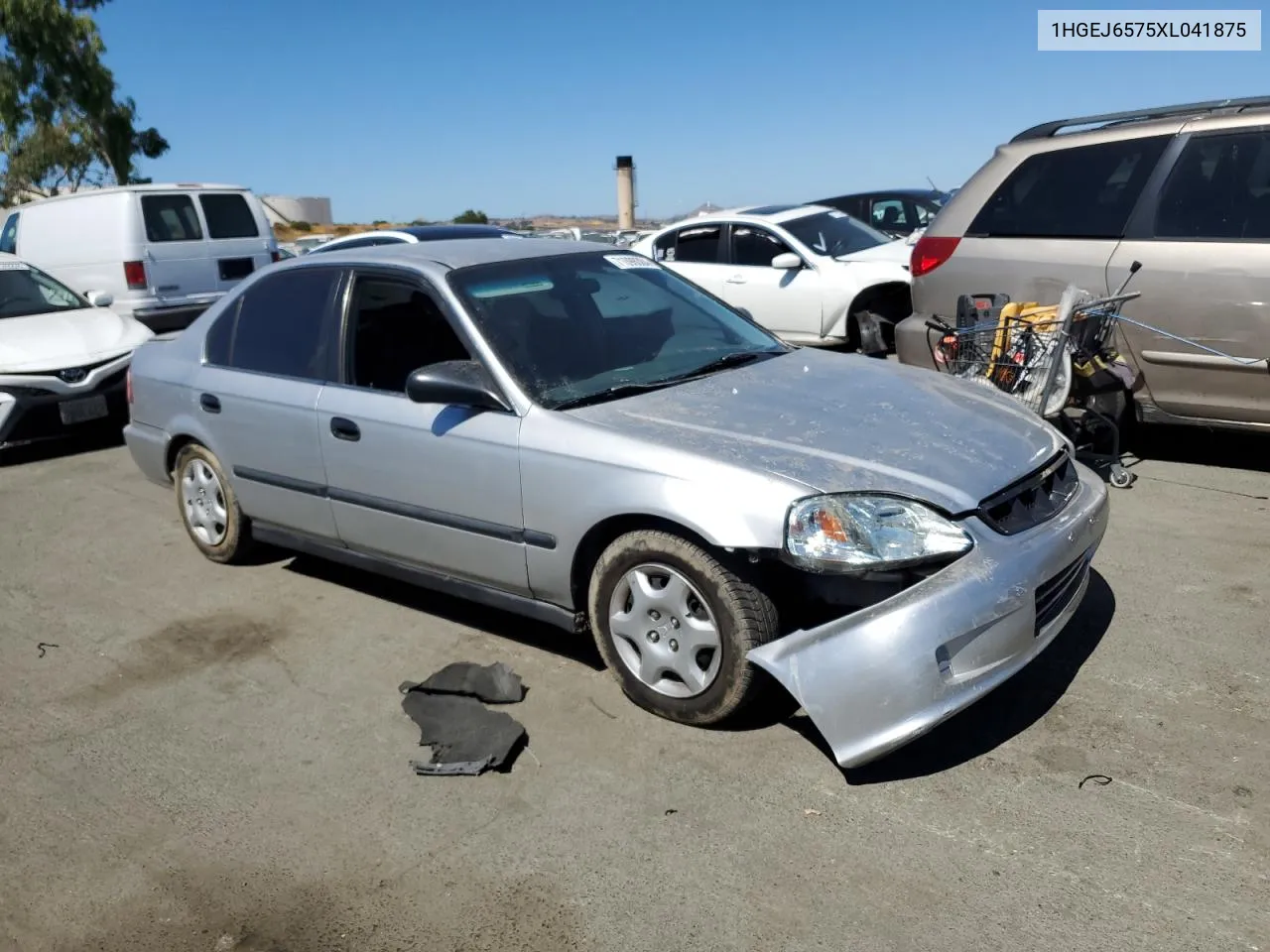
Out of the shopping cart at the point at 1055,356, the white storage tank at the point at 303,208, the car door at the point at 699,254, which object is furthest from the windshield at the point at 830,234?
the white storage tank at the point at 303,208

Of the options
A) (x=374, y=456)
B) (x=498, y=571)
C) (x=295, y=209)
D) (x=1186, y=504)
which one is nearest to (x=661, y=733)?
(x=498, y=571)

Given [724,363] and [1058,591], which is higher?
[724,363]

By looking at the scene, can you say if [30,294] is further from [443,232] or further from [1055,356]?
[1055,356]

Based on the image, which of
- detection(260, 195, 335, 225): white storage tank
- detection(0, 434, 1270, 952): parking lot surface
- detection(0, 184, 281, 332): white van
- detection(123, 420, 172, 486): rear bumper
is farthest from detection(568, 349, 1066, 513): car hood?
detection(260, 195, 335, 225): white storage tank

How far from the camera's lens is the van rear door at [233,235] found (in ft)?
41.3

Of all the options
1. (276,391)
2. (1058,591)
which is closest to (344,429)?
(276,391)

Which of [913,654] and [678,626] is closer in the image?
[913,654]

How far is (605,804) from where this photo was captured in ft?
11.1

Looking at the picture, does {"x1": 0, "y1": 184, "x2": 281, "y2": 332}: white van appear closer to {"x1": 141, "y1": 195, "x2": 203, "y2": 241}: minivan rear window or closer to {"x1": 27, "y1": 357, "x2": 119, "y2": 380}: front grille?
{"x1": 141, "y1": 195, "x2": 203, "y2": 241}: minivan rear window

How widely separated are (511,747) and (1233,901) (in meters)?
2.11

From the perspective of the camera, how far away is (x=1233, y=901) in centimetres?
273

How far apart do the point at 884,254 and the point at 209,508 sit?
685 centimetres

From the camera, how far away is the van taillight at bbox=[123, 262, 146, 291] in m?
11.9

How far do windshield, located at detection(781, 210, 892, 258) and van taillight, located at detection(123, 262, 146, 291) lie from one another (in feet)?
22.3
